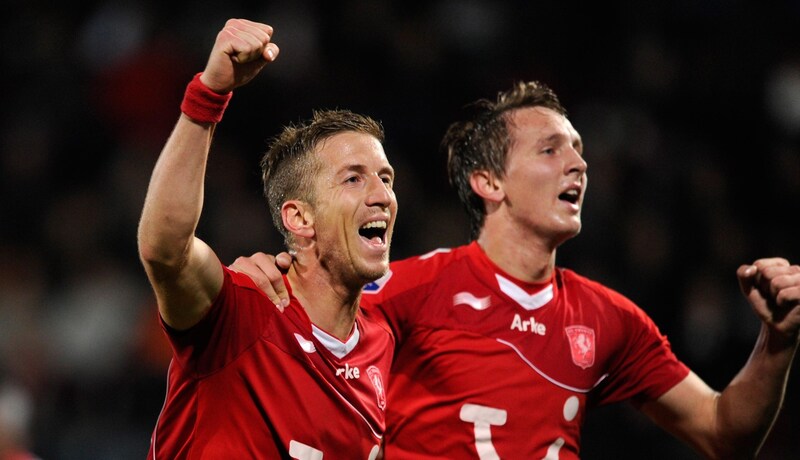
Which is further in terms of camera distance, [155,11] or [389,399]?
[155,11]

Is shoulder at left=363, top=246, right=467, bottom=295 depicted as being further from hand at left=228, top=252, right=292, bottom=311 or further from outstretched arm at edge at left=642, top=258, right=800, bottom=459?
outstretched arm at edge at left=642, top=258, right=800, bottom=459

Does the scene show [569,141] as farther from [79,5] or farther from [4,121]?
[79,5]

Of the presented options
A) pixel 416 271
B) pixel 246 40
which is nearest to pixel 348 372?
pixel 416 271

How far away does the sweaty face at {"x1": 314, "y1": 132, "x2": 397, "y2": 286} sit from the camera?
3.24 meters

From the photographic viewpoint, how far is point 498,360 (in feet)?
12.2

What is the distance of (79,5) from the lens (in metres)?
7.65

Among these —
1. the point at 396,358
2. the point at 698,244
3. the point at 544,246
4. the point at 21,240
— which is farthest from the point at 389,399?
the point at 698,244

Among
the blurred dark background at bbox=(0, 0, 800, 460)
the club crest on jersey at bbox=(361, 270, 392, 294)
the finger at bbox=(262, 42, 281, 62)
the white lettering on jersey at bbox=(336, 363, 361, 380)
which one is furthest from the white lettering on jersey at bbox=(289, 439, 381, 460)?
the blurred dark background at bbox=(0, 0, 800, 460)

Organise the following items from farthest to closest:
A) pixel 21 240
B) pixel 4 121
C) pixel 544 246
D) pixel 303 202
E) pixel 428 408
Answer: pixel 4 121 < pixel 21 240 < pixel 544 246 < pixel 428 408 < pixel 303 202

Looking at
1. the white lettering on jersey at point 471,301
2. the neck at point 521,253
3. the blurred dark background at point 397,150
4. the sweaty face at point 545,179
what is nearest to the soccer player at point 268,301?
the white lettering on jersey at point 471,301

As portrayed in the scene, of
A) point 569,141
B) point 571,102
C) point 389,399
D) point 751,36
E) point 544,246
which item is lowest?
point 389,399

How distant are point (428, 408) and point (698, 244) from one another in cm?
392

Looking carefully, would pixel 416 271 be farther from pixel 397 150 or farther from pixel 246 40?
pixel 397 150

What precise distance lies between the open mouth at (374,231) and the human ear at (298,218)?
0.17 meters
